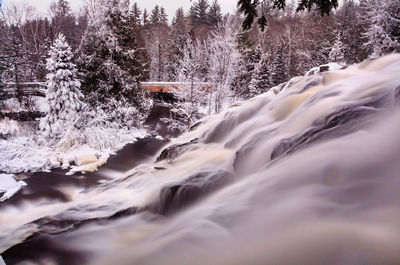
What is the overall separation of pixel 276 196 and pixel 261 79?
22.3m

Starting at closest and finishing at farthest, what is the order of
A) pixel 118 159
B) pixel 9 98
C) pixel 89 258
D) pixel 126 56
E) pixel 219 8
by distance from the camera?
pixel 89 258, pixel 118 159, pixel 126 56, pixel 9 98, pixel 219 8

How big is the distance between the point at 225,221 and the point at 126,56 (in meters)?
16.9

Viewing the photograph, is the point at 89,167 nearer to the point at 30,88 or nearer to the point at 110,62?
the point at 110,62

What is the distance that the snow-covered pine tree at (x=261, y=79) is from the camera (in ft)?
80.5

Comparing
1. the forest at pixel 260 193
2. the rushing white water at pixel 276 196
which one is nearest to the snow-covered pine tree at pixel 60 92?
the forest at pixel 260 193

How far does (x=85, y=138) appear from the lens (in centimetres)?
1605

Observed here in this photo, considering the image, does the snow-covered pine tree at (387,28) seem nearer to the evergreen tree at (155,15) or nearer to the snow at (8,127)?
the snow at (8,127)

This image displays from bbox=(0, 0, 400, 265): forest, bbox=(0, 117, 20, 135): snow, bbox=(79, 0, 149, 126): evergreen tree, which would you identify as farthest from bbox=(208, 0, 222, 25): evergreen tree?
bbox=(0, 0, 400, 265): forest

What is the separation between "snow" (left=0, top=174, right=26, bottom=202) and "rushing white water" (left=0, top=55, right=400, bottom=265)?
210 inches

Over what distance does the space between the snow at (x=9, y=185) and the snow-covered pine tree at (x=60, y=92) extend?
448 cm

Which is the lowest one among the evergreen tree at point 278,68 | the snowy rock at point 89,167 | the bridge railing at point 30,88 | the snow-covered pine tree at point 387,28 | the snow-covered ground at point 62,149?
the snowy rock at point 89,167

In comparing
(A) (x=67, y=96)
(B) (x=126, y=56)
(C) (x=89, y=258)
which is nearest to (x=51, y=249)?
(C) (x=89, y=258)

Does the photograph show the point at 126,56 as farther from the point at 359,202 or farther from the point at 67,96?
the point at 359,202

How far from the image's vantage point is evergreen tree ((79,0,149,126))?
57.8 ft
